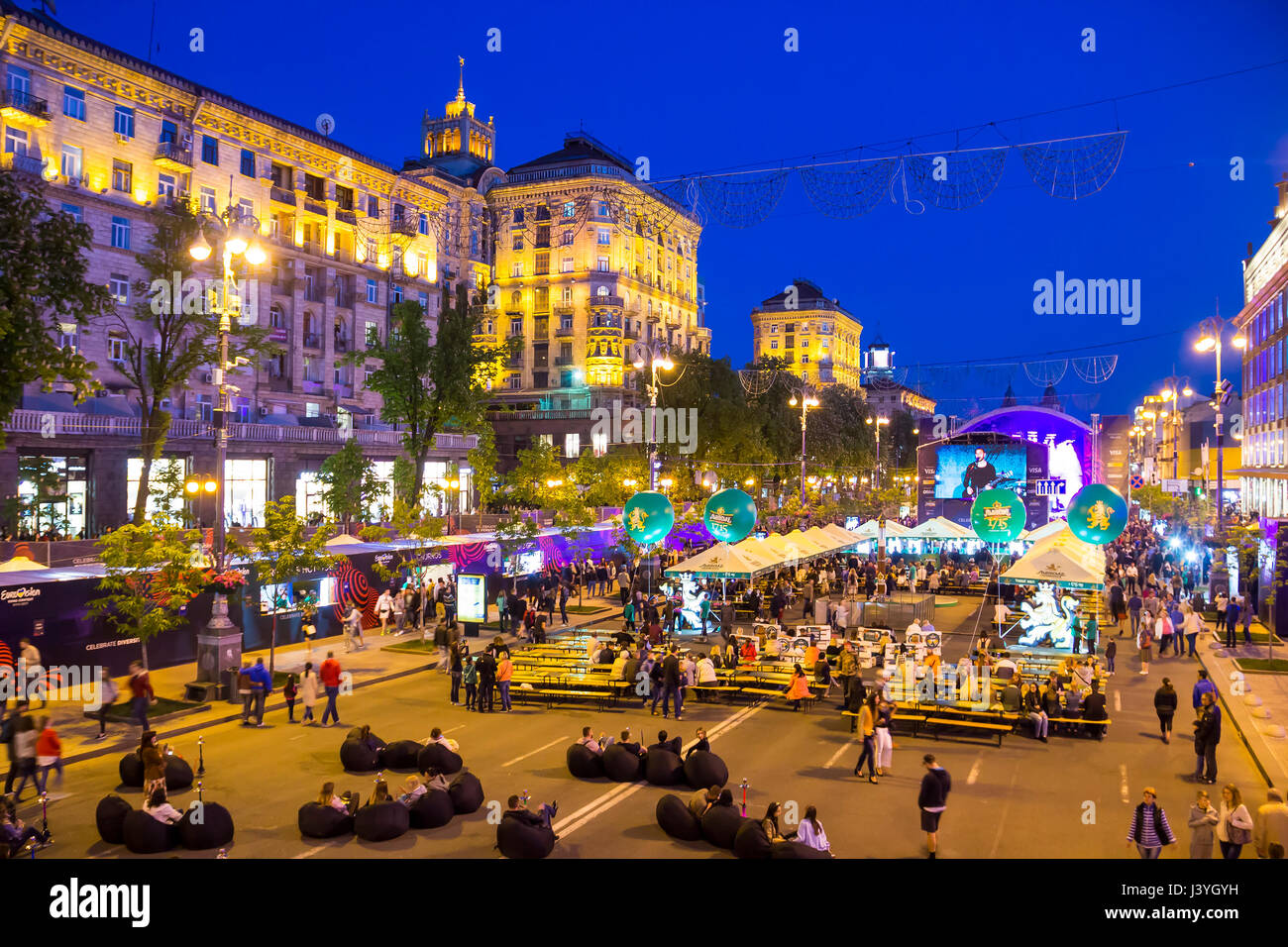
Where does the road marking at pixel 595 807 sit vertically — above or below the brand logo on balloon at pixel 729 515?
below

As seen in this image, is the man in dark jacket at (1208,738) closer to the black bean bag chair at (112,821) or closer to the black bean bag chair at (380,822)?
the black bean bag chair at (380,822)

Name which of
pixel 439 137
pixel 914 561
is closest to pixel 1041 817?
pixel 914 561

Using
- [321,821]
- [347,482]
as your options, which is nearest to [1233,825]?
[321,821]

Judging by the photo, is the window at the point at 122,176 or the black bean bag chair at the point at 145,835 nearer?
the black bean bag chair at the point at 145,835

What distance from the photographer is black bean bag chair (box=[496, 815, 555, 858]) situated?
11469mm

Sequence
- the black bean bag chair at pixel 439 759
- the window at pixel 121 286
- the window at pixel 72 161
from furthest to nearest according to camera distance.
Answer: the window at pixel 121 286
the window at pixel 72 161
the black bean bag chair at pixel 439 759

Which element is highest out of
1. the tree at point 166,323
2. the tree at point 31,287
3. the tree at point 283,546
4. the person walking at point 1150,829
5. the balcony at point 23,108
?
the balcony at point 23,108

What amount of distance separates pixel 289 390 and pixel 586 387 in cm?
2837

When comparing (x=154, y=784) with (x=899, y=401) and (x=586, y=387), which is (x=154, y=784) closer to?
(x=586, y=387)

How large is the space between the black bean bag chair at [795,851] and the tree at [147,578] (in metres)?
14.3

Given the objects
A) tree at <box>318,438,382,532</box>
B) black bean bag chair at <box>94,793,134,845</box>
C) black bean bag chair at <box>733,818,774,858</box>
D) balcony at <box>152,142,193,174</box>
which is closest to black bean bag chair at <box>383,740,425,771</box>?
black bean bag chair at <box>94,793,134,845</box>

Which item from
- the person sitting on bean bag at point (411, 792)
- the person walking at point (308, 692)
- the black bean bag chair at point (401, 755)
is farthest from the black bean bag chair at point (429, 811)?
the person walking at point (308, 692)

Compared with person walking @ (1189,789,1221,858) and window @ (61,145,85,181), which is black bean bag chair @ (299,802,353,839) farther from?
window @ (61,145,85,181)

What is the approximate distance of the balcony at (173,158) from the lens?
46.5 m
